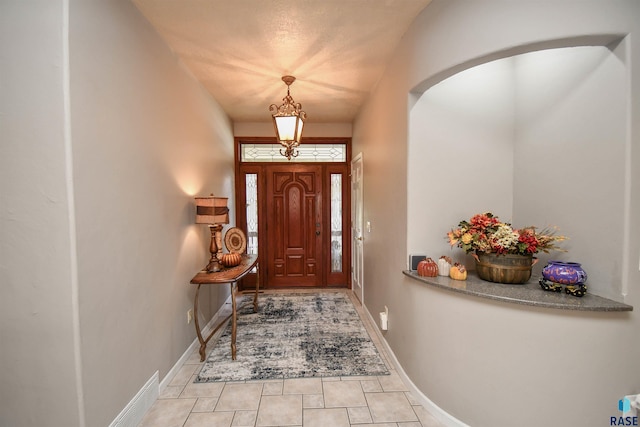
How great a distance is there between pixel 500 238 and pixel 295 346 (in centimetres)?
211

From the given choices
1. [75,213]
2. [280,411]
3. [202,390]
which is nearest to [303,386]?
[280,411]

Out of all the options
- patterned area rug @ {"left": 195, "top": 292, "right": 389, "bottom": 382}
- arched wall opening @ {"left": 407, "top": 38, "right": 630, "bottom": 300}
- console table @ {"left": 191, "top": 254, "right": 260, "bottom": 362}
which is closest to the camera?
arched wall opening @ {"left": 407, "top": 38, "right": 630, "bottom": 300}

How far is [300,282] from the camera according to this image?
15.9 feet

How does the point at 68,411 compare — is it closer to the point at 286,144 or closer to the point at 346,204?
the point at 286,144

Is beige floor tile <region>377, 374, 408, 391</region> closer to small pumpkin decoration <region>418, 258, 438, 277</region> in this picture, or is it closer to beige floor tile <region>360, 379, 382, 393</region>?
beige floor tile <region>360, 379, 382, 393</region>

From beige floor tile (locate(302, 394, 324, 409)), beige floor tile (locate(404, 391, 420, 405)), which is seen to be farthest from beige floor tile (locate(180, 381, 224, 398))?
beige floor tile (locate(404, 391, 420, 405))

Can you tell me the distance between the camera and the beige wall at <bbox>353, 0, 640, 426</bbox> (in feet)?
4.44

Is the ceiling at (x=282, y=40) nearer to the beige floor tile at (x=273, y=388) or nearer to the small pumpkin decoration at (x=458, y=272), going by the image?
the small pumpkin decoration at (x=458, y=272)

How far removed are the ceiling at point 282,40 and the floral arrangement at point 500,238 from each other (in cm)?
157

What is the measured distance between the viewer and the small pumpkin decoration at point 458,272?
190cm

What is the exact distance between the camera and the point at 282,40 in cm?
230

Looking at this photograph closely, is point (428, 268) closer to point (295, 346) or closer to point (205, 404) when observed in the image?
point (295, 346)

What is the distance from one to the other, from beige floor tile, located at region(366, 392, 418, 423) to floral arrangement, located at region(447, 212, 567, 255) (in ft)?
3.90

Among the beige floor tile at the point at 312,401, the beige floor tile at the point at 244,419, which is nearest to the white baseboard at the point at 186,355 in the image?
the beige floor tile at the point at 244,419
